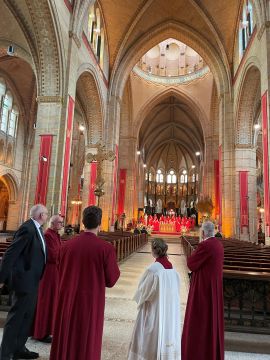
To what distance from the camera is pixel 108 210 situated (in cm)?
1841

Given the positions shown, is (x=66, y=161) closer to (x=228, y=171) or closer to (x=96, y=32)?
(x=96, y=32)

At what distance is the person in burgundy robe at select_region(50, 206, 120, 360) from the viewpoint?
217 centimetres

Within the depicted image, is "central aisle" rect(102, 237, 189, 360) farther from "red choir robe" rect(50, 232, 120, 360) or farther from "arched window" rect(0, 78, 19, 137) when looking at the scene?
"arched window" rect(0, 78, 19, 137)

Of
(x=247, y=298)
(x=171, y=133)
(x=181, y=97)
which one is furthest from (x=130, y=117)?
(x=247, y=298)

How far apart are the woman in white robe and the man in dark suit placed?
3.57 feet

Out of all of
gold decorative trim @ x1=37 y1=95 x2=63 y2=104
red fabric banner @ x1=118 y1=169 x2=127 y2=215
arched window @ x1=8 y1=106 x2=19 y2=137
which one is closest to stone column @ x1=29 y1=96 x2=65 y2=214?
gold decorative trim @ x1=37 y1=95 x2=63 y2=104

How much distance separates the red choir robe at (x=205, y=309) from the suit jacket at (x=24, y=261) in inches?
60.9

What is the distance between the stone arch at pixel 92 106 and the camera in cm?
1731

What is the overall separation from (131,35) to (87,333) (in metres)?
20.3

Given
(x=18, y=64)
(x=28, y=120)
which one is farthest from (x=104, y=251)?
(x=28, y=120)

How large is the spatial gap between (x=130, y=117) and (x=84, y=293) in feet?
87.3

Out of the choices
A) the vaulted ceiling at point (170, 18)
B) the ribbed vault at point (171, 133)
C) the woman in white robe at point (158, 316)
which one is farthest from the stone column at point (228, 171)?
the woman in white robe at point (158, 316)

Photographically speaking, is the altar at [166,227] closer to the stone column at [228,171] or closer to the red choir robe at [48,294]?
the stone column at [228,171]

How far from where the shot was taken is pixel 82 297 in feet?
7.27
